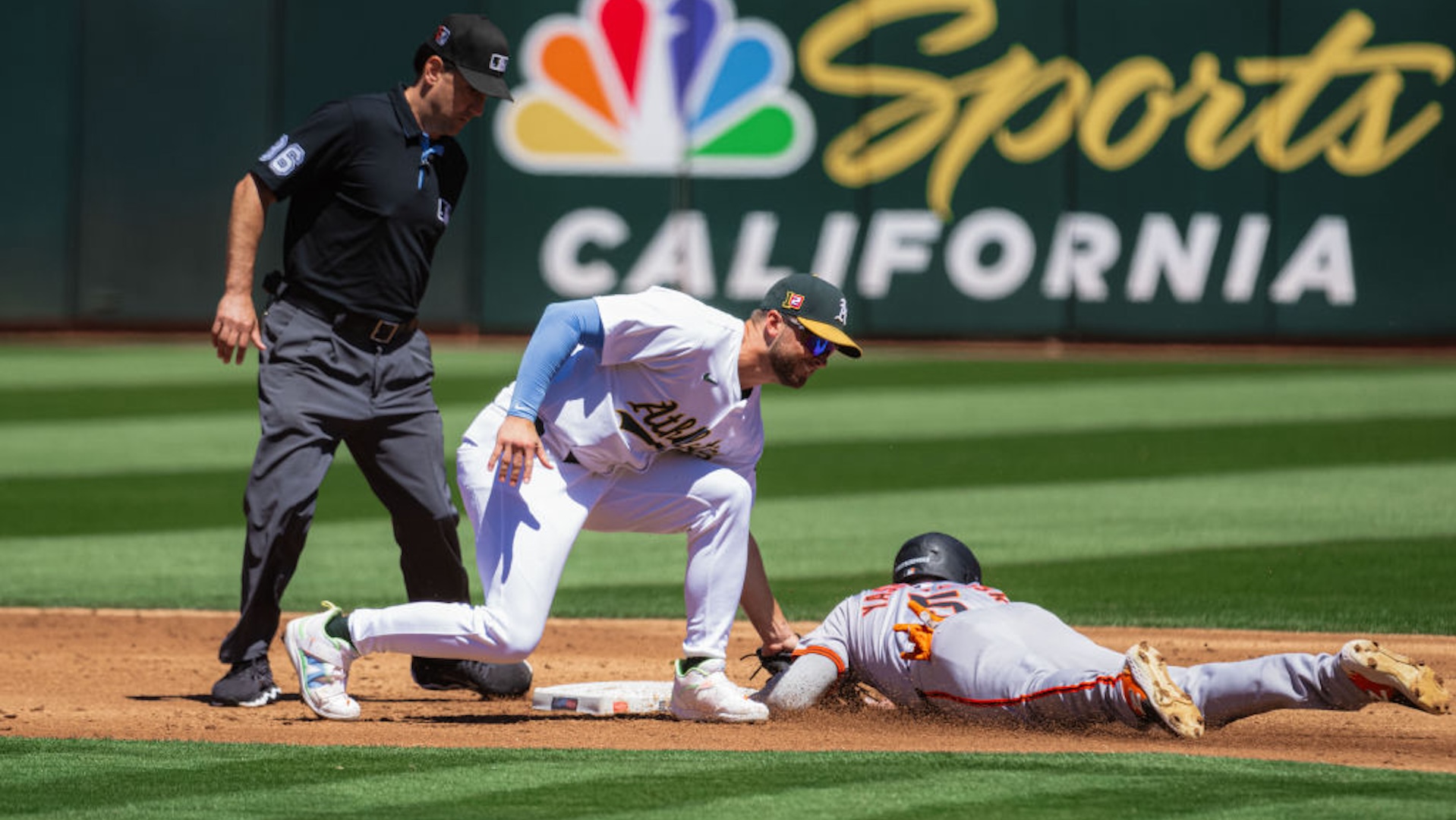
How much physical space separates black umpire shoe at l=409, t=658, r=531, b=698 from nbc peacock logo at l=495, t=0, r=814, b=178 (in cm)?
1605

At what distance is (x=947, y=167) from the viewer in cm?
2283

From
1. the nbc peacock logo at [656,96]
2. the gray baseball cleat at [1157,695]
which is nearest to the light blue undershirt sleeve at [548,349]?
the gray baseball cleat at [1157,695]

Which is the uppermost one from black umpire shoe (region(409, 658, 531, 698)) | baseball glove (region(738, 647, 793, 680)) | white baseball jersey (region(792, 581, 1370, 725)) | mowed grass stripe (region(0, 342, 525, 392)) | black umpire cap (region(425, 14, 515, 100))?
black umpire cap (region(425, 14, 515, 100))

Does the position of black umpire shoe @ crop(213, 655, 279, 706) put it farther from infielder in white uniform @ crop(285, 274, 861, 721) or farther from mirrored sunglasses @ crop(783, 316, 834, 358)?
mirrored sunglasses @ crop(783, 316, 834, 358)

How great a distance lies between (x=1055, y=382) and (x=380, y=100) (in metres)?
13.5

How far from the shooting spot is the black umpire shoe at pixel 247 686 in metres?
6.77

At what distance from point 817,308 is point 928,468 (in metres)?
8.27

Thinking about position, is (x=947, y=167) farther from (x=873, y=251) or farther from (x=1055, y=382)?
(x=1055, y=382)

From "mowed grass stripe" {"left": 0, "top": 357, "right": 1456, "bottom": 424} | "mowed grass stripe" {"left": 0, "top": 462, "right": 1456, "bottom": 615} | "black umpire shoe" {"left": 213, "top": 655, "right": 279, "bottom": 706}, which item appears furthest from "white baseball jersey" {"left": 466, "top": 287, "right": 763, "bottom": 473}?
"mowed grass stripe" {"left": 0, "top": 357, "right": 1456, "bottom": 424}

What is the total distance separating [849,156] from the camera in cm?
2294

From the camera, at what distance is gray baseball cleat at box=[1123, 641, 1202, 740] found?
5.76 meters

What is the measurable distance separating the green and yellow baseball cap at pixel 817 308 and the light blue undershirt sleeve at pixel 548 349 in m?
0.51

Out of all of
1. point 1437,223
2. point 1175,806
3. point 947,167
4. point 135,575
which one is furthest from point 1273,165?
point 1175,806

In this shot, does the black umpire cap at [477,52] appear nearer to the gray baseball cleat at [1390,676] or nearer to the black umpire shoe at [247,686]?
the black umpire shoe at [247,686]
